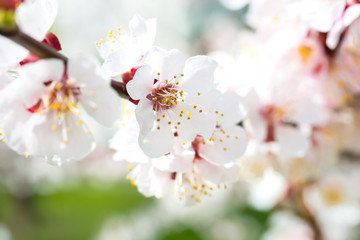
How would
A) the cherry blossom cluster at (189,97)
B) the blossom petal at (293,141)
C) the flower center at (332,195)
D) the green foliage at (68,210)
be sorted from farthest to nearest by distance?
the green foliage at (68,210)
the flower center at (332,195)
the blossom petal at (293,141)
the cherry blossom cluster at (189,97)

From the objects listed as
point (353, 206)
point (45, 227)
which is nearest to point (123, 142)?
point (353, 206)

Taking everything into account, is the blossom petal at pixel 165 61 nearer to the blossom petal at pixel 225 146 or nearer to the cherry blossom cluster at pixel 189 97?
the cherry blossom cluster at pixel 189 97

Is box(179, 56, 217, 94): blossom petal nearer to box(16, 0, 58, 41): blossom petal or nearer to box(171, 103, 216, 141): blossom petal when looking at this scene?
box(171, 103, 216, 141): blossom petal

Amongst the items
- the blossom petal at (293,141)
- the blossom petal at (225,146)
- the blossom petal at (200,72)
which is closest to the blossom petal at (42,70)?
the blossom petal at (200,72)

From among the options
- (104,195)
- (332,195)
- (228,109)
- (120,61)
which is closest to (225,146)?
(228,109)

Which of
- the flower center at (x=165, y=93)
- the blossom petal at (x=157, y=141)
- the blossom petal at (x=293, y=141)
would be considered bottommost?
the blossom petal at (x=157, y=141)

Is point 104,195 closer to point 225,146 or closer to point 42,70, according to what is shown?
point 225,146

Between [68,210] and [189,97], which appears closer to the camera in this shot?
[189,97]

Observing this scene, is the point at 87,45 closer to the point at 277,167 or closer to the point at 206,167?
the point at 277,167

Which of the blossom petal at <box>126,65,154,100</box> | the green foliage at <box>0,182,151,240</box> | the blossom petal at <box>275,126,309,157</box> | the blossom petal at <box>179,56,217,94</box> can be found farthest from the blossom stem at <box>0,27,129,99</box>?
the green foliage at <box>0,182,151,240</box>
